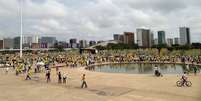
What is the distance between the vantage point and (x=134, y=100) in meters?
13.9

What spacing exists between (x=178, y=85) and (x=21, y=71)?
2085 cm

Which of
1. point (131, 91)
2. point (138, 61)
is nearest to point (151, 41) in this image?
point (138, 61)

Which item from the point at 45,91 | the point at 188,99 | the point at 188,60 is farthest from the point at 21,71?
the point at 188,60

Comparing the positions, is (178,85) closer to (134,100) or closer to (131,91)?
(131,91)

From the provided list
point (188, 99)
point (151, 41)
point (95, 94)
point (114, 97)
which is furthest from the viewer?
point (151, 41)

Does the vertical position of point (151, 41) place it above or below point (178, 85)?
above

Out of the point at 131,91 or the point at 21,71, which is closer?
the point at 131,91

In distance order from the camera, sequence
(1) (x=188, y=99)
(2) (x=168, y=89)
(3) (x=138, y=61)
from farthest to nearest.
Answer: (3) (x=138, y=61) < (2) (x=168, y=89) < (1) (x=188, y=99)

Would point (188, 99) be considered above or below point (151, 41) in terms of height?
below

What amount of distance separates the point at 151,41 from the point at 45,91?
16724cm

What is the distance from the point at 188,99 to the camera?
45.2 feet

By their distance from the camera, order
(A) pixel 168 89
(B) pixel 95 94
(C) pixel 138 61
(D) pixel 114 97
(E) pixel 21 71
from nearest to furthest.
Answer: (D) pixel 114 97 < (B) pixel 95 94 < (A) pixel 168 89 < (E) pixel 21 71 < (C) pixel 138 61

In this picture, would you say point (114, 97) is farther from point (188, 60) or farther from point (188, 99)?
point (188, 60)

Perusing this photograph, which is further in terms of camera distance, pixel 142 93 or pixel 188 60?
pixel 188 60
